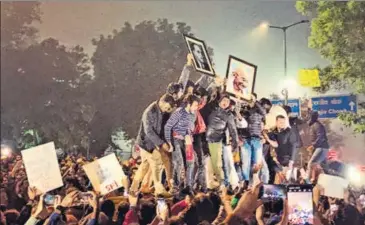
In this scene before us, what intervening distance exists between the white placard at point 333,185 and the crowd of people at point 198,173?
0.07ft

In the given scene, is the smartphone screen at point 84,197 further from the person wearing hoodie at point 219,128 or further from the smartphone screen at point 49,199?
the person wearing hoodie at point 219,128

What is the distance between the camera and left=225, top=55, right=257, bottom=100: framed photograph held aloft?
7.52 ft

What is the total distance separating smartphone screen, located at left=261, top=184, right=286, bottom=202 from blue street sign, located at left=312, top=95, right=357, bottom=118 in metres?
0.34

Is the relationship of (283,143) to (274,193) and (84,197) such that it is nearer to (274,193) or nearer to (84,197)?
(274,193)

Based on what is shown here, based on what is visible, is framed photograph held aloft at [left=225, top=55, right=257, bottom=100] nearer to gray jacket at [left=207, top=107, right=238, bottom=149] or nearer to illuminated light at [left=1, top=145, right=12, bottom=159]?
gray jacket at [left=207, top=107, right=238, bottom=149]

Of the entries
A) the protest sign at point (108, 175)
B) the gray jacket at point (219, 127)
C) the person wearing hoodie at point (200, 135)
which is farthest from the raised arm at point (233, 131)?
the protest sign at point (108, 175)

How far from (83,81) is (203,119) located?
1.77ft

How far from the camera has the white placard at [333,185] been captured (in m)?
2.23

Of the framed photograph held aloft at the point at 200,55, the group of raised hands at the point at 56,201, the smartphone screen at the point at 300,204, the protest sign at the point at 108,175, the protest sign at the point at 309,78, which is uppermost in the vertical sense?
the framed photograph held aloft at the point at 200,55

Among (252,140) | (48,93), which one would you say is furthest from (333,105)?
(48,93)

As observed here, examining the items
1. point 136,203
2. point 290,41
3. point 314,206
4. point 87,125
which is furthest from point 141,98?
point 314,206

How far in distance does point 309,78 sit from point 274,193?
49 cm

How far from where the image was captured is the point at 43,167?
2326mm

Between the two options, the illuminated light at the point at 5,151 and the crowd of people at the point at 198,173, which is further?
the illuminated light at the point at 5,151
